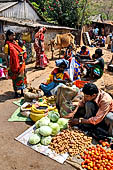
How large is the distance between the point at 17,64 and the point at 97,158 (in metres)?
3.00

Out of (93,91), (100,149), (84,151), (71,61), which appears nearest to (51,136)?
(84,151)

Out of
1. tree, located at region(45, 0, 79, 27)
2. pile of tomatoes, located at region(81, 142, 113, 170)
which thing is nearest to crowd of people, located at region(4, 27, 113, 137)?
pile of tomatoes, located at region(81, 142, 113, 170)

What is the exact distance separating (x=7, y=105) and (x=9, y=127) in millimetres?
1042

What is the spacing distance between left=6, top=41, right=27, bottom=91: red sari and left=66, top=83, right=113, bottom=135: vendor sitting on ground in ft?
7.07

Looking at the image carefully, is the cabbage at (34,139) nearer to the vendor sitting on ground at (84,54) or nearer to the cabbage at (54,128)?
the cabbage at (54,128)

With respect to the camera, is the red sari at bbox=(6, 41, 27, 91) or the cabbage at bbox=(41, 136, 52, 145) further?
the red sari at bbox=(6, 41, 27, 91)

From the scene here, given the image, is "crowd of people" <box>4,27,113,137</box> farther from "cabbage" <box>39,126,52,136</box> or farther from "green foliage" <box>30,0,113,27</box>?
"green foliage" <box>30,0,113,27</box>

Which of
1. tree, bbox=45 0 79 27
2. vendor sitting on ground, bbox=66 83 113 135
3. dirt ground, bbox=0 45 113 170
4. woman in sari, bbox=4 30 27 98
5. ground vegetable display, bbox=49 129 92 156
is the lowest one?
dirt ground, bbox=0 45 113 170

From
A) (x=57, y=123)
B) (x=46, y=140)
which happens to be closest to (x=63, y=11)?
(x=57, y=123)

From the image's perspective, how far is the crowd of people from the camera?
2758 mm

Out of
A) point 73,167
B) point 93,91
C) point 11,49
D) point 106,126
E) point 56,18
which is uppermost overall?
point 56,18

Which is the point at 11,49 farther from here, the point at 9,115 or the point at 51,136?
the point at 51,136

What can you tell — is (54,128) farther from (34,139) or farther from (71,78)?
(71,78)

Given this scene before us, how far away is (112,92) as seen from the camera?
5.17 metres
